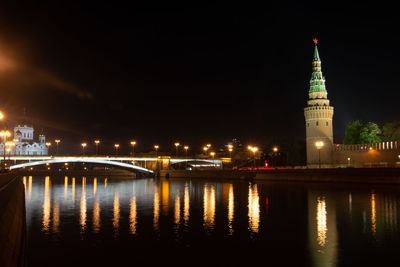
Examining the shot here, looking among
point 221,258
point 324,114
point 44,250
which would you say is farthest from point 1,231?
point 324,114

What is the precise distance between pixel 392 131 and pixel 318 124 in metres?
→ 13.7

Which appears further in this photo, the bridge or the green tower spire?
the bridge

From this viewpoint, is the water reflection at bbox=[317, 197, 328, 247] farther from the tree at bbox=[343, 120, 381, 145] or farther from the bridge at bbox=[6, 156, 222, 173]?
the bridge at bbox=[6, 156, 222, 173]

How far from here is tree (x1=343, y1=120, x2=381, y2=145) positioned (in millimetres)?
75750

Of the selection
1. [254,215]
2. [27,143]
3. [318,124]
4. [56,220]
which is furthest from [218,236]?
[27,143]

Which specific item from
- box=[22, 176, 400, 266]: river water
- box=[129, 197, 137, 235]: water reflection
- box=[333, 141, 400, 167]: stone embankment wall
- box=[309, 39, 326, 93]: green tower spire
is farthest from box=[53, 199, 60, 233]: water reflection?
box=[309, 39, 326, 93]: green tower spire

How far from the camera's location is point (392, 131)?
70.1 metres

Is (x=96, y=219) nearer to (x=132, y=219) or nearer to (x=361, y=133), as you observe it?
(x=132, y=219)

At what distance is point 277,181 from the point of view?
61.9m

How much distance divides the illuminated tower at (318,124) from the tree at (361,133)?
382 cm

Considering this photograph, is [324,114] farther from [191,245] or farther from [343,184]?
[191,245]

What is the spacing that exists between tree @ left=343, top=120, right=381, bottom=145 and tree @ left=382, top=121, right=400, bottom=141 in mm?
3536

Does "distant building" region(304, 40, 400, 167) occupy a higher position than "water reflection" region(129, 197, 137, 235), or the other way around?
"distant building" region(304, 40, 400, 167)

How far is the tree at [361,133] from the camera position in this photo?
7575 cm
